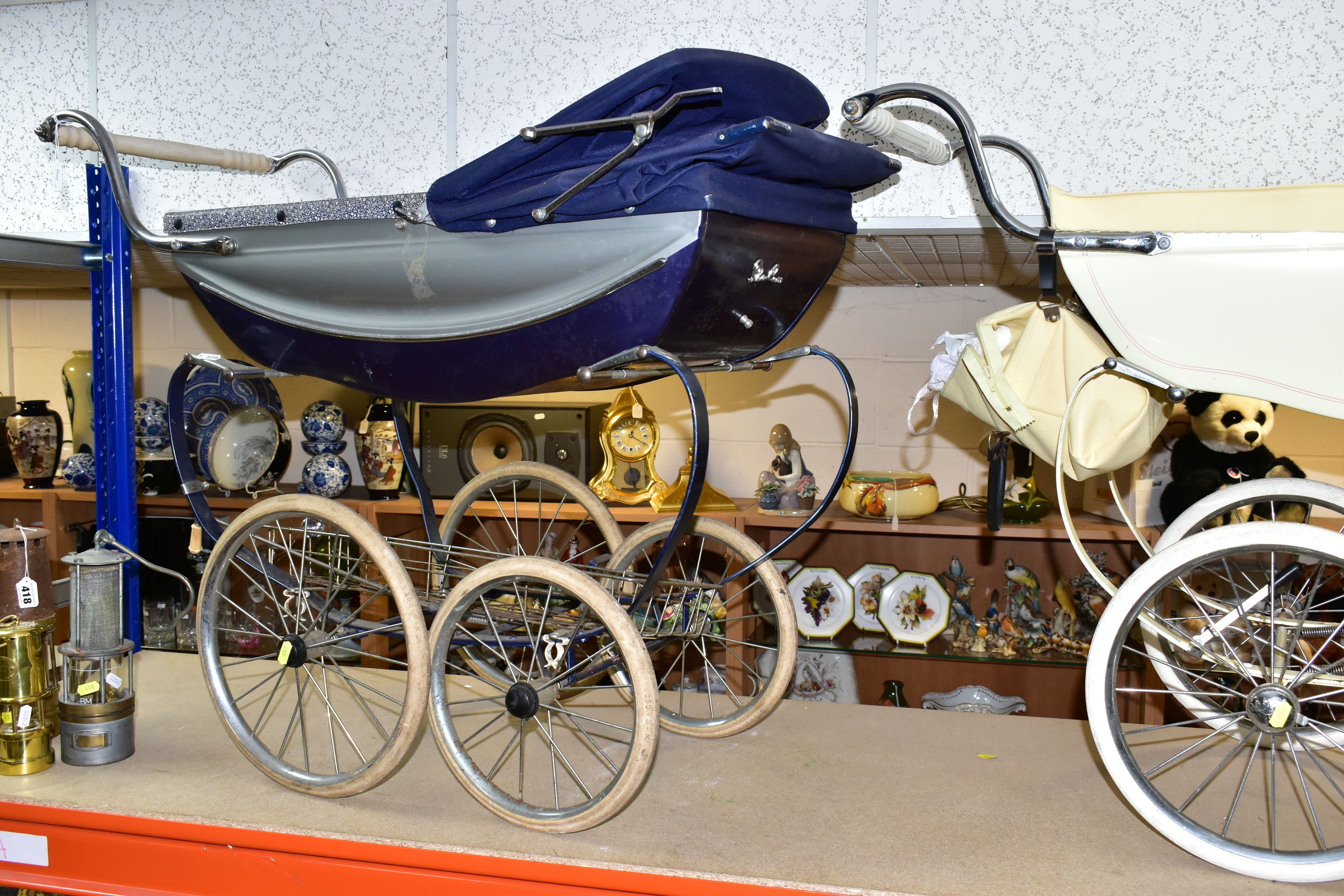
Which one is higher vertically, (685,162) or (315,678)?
(685,162)

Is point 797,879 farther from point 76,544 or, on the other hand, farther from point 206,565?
point 76,544

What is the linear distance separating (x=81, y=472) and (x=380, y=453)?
2.83 feet

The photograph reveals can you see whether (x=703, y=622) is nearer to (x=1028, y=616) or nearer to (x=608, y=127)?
(x=608, y=127)

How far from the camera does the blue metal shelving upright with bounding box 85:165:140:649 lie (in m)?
1.77

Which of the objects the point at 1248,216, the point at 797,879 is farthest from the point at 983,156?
the point at 797,879

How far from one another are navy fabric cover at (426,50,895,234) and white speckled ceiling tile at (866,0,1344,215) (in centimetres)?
47

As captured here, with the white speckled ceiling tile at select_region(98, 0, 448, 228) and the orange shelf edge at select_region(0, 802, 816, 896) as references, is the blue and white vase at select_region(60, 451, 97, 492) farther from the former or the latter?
the orange shelf edge at select_region(0, 802, 816, 896)

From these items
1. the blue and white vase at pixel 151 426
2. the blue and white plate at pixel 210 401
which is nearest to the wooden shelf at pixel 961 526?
the blue and white plate at pixel 210 401

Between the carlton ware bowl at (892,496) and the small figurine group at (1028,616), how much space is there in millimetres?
256

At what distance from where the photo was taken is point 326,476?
8.30 feet

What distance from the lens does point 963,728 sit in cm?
160

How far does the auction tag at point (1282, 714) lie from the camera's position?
1094 millimetres

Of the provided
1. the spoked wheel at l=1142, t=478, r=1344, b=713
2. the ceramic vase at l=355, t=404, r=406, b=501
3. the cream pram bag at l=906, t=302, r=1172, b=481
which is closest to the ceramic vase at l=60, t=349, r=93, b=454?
the ceramic vase at l=355, t=404, r=406, b=501

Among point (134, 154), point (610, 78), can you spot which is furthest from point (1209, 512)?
point (134, 154)
